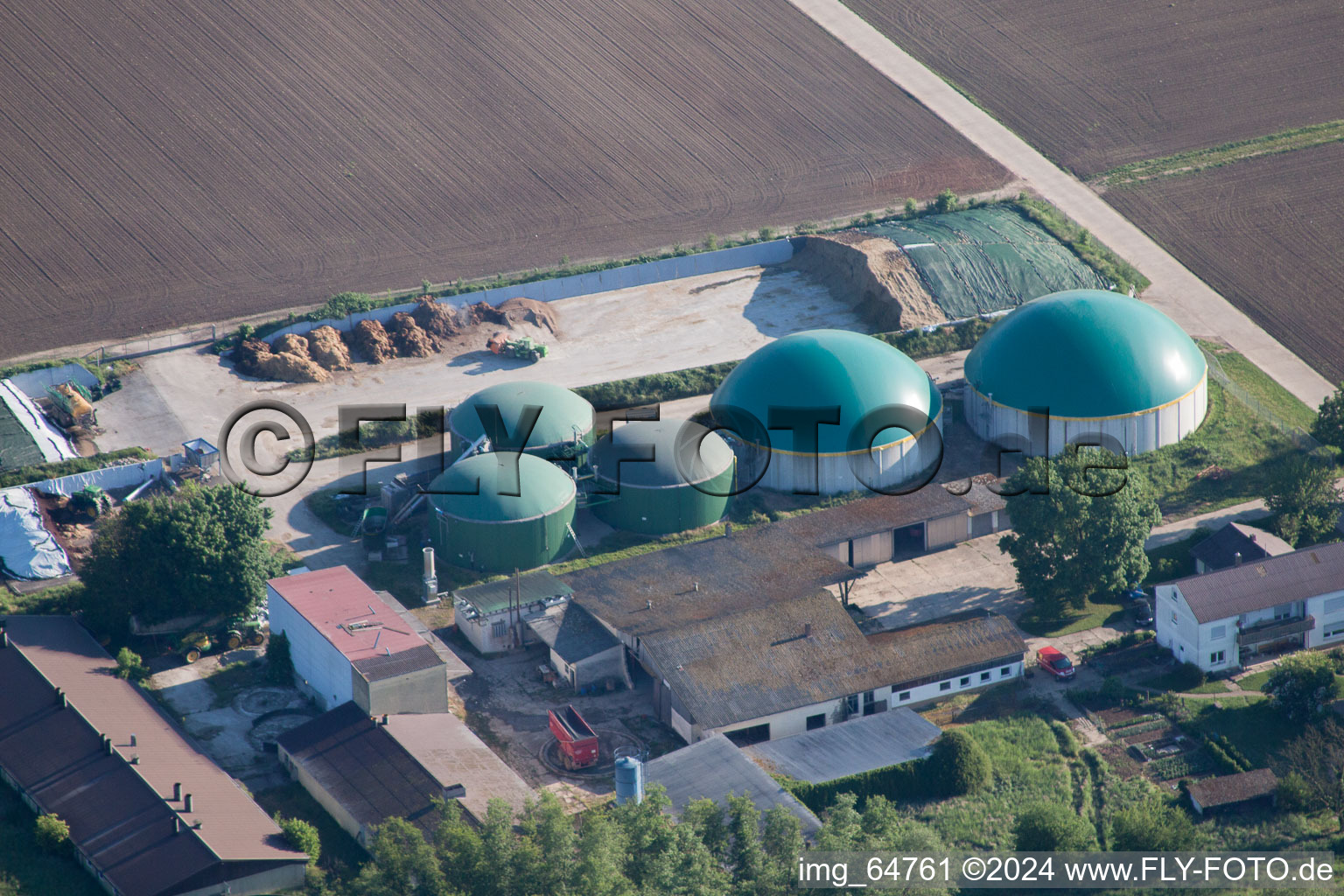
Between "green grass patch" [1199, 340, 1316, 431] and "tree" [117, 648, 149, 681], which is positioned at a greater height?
"green grass patch" [1199, 340, 1316, 431]

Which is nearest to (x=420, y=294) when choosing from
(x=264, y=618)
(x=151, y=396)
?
(x=151, y=396)

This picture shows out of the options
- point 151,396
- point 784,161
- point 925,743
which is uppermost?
point 784,161

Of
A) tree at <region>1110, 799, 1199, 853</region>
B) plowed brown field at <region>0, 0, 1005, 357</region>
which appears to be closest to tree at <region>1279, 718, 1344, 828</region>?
tree at <region>1110, 799, 1199, 853</region>

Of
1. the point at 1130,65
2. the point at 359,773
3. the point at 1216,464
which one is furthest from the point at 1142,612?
the point at 1130,65

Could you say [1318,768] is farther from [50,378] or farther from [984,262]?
[50,378]

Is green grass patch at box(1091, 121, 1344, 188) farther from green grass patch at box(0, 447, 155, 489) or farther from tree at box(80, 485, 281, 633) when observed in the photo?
tree at box(80, 485, 281, 633)

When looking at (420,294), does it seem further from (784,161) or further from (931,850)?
(931,850)

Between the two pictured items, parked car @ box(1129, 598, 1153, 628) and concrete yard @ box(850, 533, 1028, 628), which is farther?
concrete yard @ box(850, 533, 1028, 628)
